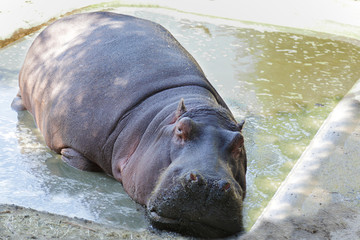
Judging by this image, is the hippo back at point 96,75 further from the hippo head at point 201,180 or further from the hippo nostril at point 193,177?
the hippo nostril at point 193,177

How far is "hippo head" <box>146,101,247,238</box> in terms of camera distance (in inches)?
133

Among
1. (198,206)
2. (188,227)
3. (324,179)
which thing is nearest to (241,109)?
(324,179)

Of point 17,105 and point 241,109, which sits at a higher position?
point 17,105

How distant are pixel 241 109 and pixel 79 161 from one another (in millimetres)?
2149

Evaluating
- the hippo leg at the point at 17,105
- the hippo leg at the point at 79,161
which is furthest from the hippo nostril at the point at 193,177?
the hippo leg at the point at 17,105

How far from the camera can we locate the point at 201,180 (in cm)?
332

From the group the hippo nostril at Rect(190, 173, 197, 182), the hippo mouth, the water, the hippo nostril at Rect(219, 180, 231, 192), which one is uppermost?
the hippo nostril at Rect(190, 173, 197, 182)

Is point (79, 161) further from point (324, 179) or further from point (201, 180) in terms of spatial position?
point (324, 179)

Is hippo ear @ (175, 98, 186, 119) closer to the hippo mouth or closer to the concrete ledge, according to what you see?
the hippo mouth

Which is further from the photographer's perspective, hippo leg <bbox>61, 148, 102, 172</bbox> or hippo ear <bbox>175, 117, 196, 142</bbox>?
hippo leg <bbox>61, 148, 102, 172</bbox>

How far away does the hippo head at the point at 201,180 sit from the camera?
338cm

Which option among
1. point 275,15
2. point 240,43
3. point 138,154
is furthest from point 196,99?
point 275,15

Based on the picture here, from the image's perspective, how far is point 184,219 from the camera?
3.52 m

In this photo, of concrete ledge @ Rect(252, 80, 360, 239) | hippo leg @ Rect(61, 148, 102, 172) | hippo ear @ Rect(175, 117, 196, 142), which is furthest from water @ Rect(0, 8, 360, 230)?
hippo ear @ Rect(175, 117, 196, 142)
